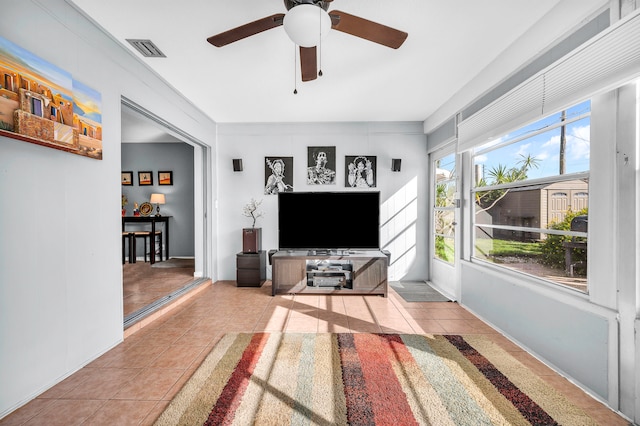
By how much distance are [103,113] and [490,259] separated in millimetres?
3787

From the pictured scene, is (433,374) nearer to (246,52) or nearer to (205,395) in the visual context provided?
(205,395)

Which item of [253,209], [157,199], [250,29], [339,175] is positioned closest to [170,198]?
[157,199]

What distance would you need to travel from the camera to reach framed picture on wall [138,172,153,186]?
20.5 ft

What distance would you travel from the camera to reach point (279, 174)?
4602 millimetres

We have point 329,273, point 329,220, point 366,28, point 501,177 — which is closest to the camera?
point 366,28

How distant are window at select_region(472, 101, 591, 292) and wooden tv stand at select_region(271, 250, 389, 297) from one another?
1232mm

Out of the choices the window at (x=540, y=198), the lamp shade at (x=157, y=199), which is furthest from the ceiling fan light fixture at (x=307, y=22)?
the lamp shade at (x=157, y=199)

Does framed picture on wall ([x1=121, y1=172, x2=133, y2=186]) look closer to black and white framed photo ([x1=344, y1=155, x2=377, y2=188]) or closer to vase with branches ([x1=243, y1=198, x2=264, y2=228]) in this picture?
vase with branches ([x1=243, y1=198, x2=264, y2=228])

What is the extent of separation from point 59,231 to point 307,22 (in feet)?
6.57

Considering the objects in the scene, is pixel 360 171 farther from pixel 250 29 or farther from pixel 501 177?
pixel 250 29

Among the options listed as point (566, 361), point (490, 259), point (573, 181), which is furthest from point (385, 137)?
point (566, 361)

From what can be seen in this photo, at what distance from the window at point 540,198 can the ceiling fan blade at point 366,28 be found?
1.34 metres

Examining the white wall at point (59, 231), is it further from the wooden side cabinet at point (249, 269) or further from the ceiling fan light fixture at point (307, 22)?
the wooden side cabinet at point (249, 269)

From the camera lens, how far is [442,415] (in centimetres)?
160
